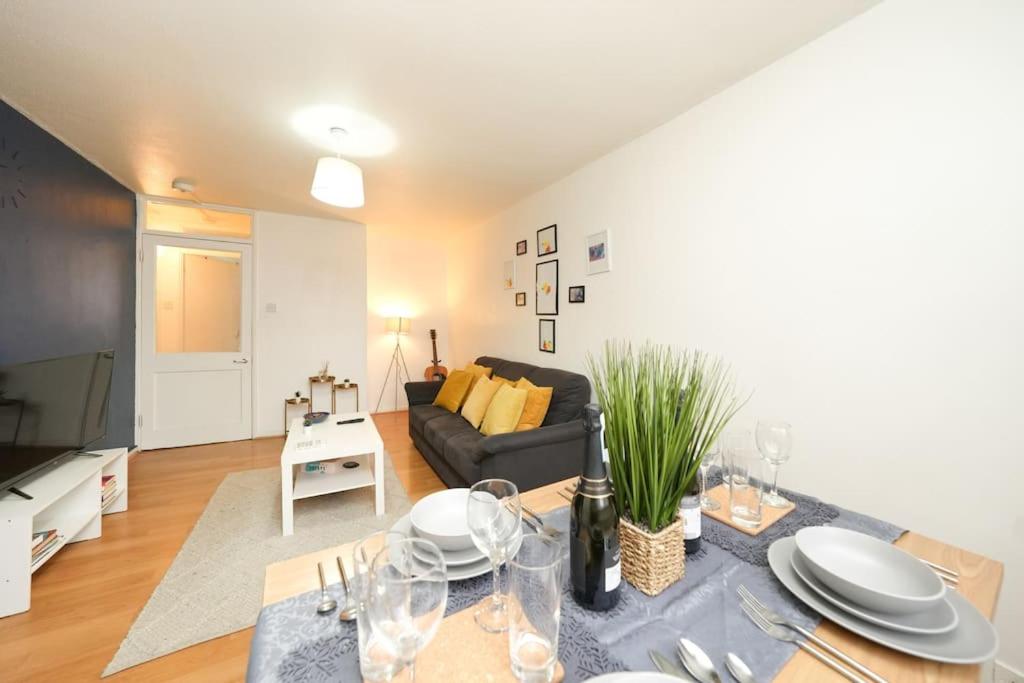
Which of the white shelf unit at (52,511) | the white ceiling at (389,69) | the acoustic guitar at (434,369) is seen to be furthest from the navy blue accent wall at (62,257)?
the acoustic guitar at (434,369)

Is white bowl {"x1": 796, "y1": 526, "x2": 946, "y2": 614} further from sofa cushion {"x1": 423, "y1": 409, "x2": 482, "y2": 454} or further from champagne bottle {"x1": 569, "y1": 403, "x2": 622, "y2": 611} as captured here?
sofa cushion {"x1": 423, "y1": 409, "x2": 482, "y2": 454}

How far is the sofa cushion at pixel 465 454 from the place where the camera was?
225 centimetres

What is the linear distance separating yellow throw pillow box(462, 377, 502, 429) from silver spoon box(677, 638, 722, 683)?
8.15 ft

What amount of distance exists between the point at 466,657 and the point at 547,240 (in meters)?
3.16

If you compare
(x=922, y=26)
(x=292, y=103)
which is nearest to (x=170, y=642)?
(x=292, y=103)

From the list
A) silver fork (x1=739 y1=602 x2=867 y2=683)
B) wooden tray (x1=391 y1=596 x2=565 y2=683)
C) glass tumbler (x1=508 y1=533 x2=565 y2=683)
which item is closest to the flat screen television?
wooden tray (x1=391 y1=596 x2=565 y2=683)

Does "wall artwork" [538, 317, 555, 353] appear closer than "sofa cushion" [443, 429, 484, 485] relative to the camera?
No

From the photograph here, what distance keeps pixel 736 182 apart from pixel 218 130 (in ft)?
10.2

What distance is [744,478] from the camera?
1.04 metres

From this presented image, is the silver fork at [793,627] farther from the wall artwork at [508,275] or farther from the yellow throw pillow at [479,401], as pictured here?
the wall artwork at [508,275]

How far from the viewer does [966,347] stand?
1309mm

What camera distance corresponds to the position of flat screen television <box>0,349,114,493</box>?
1.76 m

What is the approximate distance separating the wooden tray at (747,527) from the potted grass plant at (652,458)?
0.98 ft

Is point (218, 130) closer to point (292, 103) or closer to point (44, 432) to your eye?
point (292, 103)
